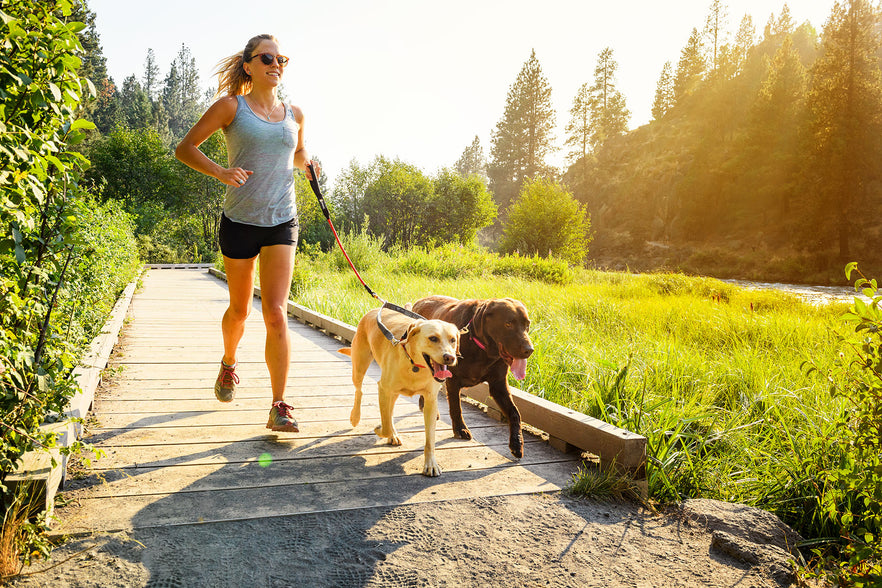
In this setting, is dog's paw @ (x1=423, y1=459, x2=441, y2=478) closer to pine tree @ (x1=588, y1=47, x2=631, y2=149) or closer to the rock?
the rock

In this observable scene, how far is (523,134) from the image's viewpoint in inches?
2675

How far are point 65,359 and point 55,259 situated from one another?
0.43m

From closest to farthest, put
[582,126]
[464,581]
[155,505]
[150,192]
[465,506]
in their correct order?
[464,581]
[155,505]
[465,506]
[150,192]
[582,126]

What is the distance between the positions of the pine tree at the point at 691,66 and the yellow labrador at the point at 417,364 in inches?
2949

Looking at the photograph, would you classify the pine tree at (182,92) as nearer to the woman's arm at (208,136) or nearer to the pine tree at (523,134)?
the pine tree at (523,134)

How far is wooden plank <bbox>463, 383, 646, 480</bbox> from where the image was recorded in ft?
9.48

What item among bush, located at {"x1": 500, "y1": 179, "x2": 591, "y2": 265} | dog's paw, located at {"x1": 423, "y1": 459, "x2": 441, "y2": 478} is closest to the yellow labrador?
dog's paw, located at {"x1": 423, "y1": 459, "x2": 441, "y2": 478}

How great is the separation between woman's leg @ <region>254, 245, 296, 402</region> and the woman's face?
1.09 metres

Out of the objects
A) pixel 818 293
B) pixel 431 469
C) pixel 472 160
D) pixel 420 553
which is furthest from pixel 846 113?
pixel 472 160

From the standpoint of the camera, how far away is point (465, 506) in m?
2.63

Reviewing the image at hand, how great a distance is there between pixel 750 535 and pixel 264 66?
3745 mm

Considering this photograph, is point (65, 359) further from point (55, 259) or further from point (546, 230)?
point (546, 230)

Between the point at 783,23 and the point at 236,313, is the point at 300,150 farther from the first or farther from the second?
the point at 783,23

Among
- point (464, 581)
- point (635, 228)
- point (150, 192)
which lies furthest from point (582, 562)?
point (635, 228)
